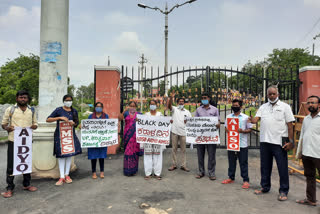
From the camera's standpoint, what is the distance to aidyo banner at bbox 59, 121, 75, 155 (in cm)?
459

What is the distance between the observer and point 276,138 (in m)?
3.83

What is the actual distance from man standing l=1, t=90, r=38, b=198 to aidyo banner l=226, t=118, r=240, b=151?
13.2 ft

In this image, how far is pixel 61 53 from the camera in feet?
17.1

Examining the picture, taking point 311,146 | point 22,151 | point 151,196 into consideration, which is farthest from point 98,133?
point 311,146

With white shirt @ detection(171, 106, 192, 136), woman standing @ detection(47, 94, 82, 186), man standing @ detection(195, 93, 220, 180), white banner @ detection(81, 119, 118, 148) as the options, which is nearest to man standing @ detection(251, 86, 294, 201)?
man standing @ detection(195, 93, 220, 180)

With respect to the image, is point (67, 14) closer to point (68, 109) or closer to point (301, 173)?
point (68, 109)

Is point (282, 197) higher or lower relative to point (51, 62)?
lower

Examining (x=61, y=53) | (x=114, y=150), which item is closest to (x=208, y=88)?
(x=114, y=150)

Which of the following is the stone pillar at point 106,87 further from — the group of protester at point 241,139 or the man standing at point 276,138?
the man standing at point 276,138

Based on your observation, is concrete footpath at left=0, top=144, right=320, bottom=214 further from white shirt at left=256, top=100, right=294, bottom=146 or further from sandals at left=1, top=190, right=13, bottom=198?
white shirt at left=256, top=100, right=294, bottom=146

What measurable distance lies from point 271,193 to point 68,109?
177 inches

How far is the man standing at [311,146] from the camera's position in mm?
3457

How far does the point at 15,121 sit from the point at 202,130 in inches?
153

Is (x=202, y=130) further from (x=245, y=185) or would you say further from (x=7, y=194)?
(x=7, y=194)
